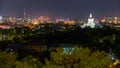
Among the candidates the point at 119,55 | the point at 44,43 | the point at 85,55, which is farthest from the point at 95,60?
the point at 44,43

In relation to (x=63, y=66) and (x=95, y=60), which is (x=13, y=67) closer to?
(x=63, y=66)

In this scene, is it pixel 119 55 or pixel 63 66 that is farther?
pixel 119 55

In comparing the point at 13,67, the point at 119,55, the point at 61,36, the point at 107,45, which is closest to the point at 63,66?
the point at 13,67

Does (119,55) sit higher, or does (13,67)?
(13,67)

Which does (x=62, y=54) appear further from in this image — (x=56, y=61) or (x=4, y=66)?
(x=4, y=66)

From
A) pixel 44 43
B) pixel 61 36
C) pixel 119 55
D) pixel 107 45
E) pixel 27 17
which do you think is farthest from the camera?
pixel 27 17

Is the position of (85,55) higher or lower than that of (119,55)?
higher

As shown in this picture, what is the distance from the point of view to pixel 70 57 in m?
8.31

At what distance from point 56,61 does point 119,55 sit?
12.1 metres

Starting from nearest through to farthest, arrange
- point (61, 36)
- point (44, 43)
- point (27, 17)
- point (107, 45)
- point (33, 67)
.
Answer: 1. point (33, 67)
2. point (107, 45)
3. point (44, 43)
4. point (61, 36)
5. point (27, 17)

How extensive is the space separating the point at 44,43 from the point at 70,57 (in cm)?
2037

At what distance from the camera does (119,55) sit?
65.3 feet

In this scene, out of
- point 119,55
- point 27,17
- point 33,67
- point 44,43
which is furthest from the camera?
point 27,17

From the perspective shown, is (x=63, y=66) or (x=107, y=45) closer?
(x=63, y=66)
